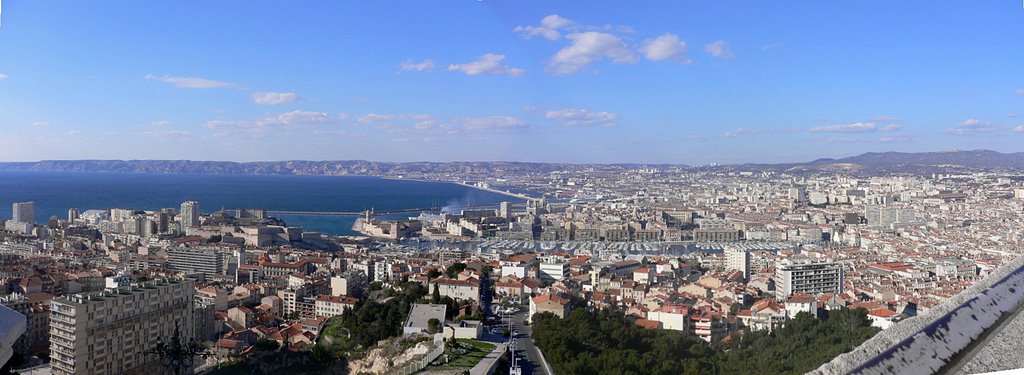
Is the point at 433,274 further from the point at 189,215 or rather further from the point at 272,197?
the point at 272,197

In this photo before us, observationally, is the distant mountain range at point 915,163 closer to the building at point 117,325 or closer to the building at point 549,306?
the building at point 549,306

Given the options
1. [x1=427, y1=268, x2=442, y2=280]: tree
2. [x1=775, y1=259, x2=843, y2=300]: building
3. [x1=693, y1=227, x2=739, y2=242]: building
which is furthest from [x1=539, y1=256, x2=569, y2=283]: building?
[x1=693, y1=227, x2=739, y2=242]: building

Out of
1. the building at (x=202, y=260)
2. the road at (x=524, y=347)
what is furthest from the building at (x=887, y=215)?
the building at (x=202, y=260)

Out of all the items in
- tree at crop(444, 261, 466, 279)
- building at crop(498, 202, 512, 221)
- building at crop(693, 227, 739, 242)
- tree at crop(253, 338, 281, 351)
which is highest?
tree at crop(444, 261, 466, 279)

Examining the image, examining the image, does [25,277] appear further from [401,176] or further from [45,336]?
[401,176]

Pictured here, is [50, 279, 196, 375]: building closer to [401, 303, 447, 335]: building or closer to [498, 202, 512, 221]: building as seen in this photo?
[401, 303, 447, 335]: building

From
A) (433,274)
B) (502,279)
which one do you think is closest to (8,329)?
(433,274)
